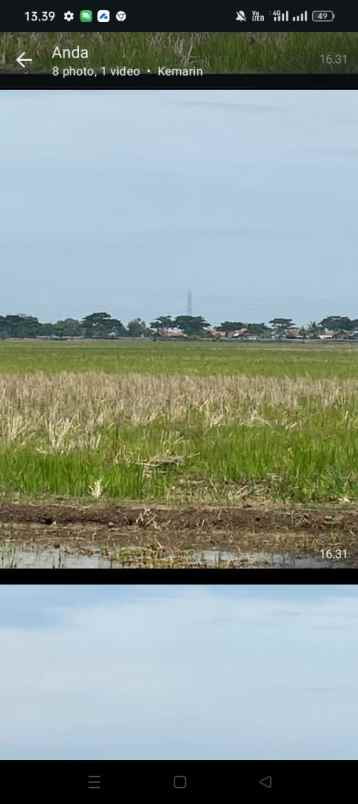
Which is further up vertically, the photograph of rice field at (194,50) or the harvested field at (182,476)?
the photograph of rice field at (194,50)

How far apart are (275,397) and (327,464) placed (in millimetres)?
10363
